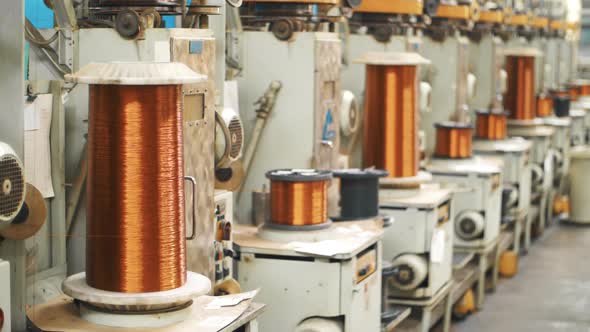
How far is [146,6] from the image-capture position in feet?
13.9

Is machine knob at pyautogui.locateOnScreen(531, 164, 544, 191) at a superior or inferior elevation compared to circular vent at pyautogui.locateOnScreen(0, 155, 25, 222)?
inferior

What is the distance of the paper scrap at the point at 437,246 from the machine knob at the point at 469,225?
5.41ft

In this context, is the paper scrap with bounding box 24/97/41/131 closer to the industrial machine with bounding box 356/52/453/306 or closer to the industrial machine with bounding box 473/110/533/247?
the industrial machine with bounding box 356/52/453/306

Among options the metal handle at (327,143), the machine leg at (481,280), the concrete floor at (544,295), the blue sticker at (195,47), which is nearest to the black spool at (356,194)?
the metal handle at (327,143)

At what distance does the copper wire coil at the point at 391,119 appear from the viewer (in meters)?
6.72

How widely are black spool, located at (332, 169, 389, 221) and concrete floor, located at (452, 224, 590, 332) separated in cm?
274

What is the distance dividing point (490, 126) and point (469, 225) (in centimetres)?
182

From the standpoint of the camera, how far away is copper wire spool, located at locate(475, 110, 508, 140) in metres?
10.1

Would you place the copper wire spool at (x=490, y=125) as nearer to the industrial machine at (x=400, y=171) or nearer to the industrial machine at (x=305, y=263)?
the industrial machine at (x=400, y=171)

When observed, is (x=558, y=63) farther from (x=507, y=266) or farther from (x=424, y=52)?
(x=424, y=52)

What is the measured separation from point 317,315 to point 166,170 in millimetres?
1646

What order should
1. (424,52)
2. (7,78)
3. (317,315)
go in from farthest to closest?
(424,52), (317,315), (7,78)

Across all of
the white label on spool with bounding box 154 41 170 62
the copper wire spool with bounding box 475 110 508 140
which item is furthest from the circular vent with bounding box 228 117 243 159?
the copper wire spool with bounding box 475 110 508 140

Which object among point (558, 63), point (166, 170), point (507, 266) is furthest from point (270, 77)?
point (558, 63)
